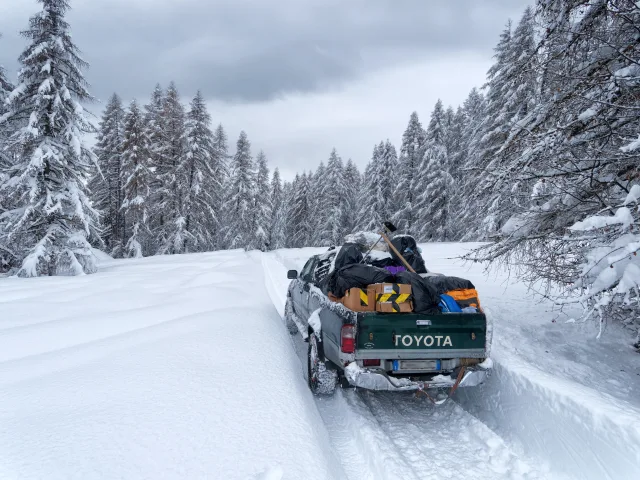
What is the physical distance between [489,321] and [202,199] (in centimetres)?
2967

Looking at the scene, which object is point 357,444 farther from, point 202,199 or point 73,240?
point 202,199

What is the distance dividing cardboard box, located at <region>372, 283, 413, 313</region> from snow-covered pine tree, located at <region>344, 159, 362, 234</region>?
3685cm

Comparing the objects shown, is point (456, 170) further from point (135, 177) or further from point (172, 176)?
point (135, 177)

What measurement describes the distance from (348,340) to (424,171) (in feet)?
93.8

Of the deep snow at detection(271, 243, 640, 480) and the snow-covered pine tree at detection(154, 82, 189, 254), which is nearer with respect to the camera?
the deep snow at detection(271, 243, 640, 480)

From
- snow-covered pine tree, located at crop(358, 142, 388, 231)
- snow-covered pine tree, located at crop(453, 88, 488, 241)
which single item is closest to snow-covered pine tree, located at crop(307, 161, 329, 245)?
snow-covered pine tree, located at crop(358, 142, 388, 231)

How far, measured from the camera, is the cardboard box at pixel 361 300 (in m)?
3.96

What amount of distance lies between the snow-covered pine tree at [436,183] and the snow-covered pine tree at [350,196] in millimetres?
11261

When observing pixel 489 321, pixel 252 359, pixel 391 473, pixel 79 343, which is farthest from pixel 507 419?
pixel 79 343

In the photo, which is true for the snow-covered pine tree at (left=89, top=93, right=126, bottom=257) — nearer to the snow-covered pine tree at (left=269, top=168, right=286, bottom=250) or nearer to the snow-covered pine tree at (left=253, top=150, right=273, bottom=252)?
the snow-covered pine tree at (left=253, top=150, right=273, bottom=252)

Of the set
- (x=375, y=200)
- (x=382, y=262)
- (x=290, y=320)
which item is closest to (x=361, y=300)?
(x=382, y=262)

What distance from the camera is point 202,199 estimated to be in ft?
100

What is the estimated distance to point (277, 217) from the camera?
53.8 meters

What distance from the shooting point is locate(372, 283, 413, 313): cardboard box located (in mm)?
3836
